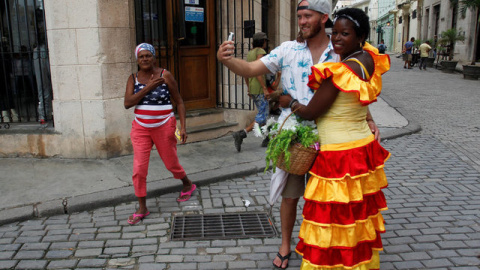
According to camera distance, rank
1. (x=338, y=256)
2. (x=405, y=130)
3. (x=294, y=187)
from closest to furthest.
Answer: (x=338, y=256) < (x=294, y=187) < (x=405, y=130)

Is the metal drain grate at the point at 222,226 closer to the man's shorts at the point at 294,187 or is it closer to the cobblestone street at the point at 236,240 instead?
the cobblestone street at the point at 236,240

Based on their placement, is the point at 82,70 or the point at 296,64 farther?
the point at 82,70

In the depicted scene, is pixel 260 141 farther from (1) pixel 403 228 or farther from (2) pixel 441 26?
(2) pixel 441 26

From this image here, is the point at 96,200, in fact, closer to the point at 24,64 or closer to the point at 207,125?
the point at 24,64

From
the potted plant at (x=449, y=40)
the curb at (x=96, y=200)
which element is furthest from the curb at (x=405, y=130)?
the potted plant at (x=449, y=40)

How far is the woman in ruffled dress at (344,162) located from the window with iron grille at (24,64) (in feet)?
17.0

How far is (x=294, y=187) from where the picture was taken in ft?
10.6

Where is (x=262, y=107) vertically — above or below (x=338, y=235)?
above

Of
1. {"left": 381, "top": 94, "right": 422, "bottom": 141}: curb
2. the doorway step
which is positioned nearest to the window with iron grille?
the doorway step

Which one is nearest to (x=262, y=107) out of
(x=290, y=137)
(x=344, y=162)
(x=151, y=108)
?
(x=151, y=108)

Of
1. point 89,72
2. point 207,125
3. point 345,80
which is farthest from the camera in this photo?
point 207,125

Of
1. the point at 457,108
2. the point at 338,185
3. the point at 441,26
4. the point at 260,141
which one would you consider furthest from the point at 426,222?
the point at 441,26

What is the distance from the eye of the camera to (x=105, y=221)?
170 inches

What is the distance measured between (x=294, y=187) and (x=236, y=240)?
3.28 feet
